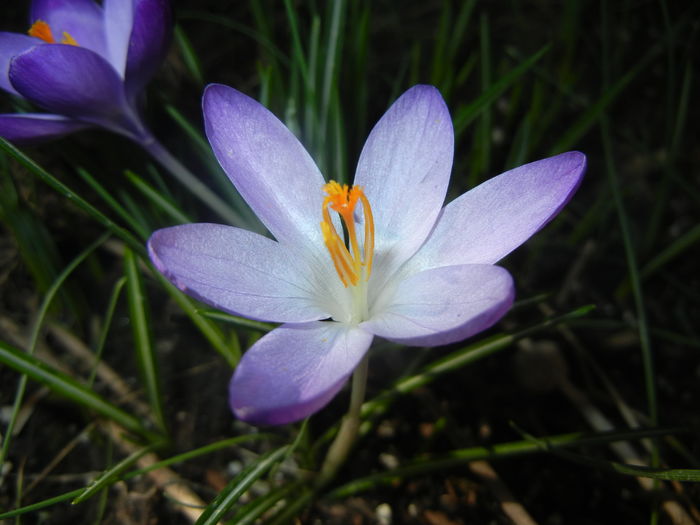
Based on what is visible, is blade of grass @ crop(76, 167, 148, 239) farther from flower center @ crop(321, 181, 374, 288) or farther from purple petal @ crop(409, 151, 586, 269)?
purple petal @ crop(409, 151, 586, 269)

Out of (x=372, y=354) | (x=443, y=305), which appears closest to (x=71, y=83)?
(x=443, y=305)

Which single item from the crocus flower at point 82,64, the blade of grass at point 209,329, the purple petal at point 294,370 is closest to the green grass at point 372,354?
the blade of grass at point 209,329

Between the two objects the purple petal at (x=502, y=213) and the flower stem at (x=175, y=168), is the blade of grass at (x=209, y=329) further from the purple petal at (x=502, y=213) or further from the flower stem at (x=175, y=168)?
the purple petal at (x=502, y=213)

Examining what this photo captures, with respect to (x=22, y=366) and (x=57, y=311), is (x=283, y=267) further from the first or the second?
(x=57, y=311)

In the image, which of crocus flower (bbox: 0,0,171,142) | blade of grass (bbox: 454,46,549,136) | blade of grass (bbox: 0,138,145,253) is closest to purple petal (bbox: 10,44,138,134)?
crocus flower (bbox: 0,0,171,142)

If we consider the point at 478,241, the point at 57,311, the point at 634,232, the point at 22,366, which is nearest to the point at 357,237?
the point at 478,241
